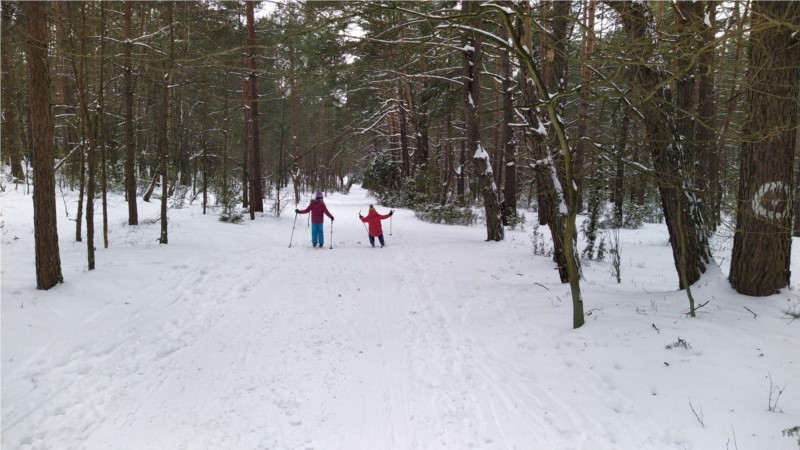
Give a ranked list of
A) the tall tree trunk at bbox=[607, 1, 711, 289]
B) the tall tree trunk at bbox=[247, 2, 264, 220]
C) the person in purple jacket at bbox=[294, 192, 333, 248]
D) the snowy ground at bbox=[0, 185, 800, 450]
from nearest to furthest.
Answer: the snowy ground at bbox=[0, 185, 800, 450]
the tall tree trunk at bbox=[607, 1, 711, 289]
the person in purple jacket at bbox=[294, 192, 333, 248]
the tall tree trunk at bbox=[247, 2, 264, 220]

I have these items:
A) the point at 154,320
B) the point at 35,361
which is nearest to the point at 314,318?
the point at 154,320

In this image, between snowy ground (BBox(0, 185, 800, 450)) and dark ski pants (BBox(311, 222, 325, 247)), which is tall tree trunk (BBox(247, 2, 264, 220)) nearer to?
dark ski pants (BBox(311, 222, 325, 247))

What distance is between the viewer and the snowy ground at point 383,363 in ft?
10.9

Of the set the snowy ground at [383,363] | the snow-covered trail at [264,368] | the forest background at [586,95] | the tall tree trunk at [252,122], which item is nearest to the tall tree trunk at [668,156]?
the forest background at [586,95]

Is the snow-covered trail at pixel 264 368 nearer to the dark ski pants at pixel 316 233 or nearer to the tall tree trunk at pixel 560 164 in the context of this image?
the tall tree trunk at pixel 560 164

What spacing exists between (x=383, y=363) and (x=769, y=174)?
4833 mm

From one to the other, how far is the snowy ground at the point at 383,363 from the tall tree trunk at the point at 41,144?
400 mm

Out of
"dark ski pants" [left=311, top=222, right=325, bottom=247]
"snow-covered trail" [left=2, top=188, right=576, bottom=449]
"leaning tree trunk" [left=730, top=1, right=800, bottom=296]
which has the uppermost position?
"leaning tree trunk" [left=730, top=1, right=800, bottom=296]

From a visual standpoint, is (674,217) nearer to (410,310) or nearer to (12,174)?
(410,310)

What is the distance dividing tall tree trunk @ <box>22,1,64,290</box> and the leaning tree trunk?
8389 millimetres

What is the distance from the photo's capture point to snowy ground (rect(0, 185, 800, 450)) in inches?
130

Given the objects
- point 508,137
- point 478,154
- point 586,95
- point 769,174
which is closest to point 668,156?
point 769,174

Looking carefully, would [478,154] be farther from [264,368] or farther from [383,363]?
[264,368]

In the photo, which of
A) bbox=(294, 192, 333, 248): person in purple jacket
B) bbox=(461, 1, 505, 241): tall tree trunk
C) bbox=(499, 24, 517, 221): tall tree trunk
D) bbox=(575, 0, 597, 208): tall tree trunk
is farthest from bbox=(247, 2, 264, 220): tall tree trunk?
bbox=(575, 0, 597, 208): tall tree trunk
